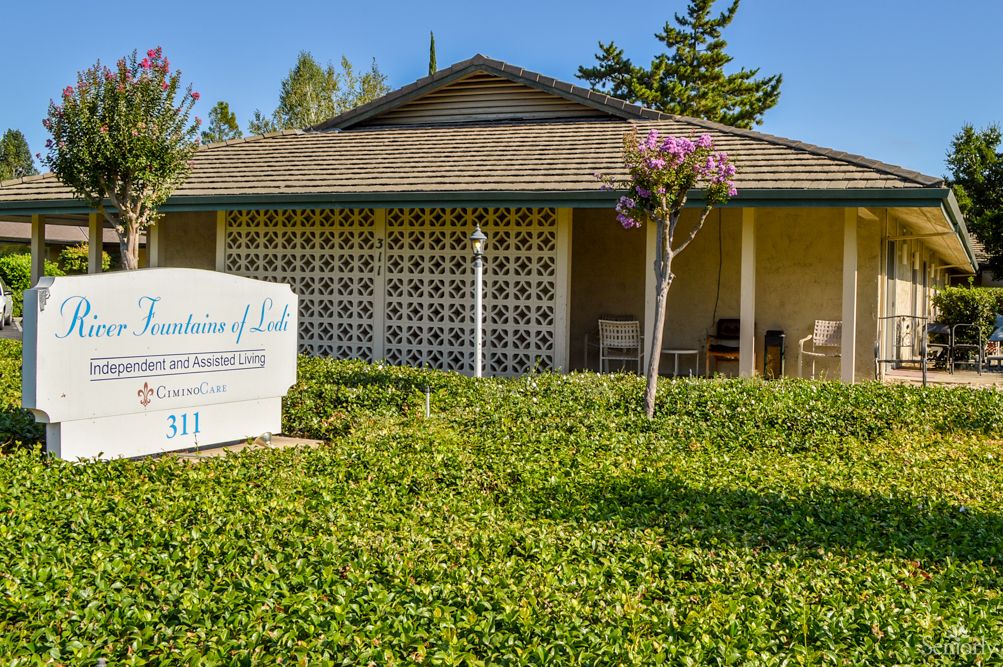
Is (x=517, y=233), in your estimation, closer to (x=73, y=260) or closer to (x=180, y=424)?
(x=180, y=424)

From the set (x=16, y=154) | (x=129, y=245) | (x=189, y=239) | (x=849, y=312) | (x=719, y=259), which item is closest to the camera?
(x=849, y=312)

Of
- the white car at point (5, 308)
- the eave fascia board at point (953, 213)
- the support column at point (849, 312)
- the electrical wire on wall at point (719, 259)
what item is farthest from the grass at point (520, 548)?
the white car at point (5, 308)

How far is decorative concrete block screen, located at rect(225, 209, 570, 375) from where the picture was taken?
42.8ft

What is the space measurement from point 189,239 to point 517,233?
23.1 feet

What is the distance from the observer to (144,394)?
7074 millimetres

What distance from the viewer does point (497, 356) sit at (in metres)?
13.2

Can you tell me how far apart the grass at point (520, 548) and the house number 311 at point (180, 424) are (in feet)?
2.83

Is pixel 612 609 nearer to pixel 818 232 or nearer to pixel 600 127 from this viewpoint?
pixel 818 232

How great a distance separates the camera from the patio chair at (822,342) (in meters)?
12.3

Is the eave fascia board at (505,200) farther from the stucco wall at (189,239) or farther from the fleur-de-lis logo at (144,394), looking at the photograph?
the fleur-de-lis logo at (144,394)

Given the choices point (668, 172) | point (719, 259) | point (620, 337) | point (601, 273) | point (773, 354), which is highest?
point (668, 172)

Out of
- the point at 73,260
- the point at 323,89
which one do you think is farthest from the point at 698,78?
the point at 73,260

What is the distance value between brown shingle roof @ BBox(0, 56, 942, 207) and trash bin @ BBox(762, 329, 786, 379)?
270cm

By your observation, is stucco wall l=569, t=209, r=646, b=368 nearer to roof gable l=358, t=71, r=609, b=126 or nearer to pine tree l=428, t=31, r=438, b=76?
roof gable l=358, t=71, r=609, b=126
